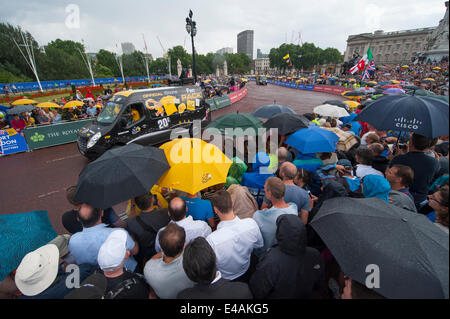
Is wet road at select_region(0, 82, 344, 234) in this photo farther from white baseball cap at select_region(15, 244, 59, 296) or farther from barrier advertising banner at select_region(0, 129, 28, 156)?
white baseball cap at select_region(15, 244, 59, 296)

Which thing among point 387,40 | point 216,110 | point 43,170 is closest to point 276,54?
point 387,40

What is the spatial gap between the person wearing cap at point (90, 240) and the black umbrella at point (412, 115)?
429cm

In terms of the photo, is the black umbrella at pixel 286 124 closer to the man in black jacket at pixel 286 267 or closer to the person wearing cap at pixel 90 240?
the man in black jacket at pixel 286 267

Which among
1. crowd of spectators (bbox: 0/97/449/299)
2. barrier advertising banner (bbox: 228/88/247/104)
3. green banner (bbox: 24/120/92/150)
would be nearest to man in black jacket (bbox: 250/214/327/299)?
crowd of spectators (bbox: 0/97/449/299)

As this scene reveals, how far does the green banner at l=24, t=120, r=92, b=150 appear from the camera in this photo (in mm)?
9594

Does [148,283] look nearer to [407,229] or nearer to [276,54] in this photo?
[407,229]

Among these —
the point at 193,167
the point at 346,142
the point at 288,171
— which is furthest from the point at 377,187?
the point at 346,142

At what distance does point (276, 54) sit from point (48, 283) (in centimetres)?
12294

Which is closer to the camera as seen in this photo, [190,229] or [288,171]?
[190,229]

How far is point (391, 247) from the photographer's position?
1505mm

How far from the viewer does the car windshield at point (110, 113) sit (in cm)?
781

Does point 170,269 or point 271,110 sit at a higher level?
point 271,110

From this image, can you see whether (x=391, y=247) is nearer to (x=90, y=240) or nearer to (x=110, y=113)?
(x=90, y=240)

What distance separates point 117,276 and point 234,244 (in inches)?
48.1
